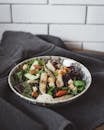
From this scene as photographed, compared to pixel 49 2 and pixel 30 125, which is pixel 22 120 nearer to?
pixel 30 125

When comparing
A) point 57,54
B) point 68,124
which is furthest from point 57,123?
point 57,54

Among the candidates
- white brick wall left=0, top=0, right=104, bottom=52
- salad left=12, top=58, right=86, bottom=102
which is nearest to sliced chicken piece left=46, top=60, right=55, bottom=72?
salad left=12, top=58, right=86, bottom=102

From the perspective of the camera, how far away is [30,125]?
563 millimetres

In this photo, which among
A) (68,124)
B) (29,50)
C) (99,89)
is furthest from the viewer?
(29,50)

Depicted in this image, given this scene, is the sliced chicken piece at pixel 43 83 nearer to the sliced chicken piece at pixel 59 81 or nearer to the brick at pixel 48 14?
the sliced chicken piece at pixel 59 81

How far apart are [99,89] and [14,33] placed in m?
0.32

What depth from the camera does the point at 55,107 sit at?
0.62 metres

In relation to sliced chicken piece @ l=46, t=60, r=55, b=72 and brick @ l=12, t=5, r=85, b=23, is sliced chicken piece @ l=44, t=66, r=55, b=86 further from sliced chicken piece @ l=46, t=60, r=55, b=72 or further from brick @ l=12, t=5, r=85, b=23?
brick @ l=12, t=5, r=85, b=23

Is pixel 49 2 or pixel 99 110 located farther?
pixel 49 2

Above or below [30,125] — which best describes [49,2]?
above

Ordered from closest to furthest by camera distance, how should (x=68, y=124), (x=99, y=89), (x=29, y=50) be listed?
(x=68, y=124), (x=99, y=89), (x=29, y=50)

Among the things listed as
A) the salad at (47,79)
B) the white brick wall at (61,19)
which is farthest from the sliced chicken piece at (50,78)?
the white brick wall at (61,19)

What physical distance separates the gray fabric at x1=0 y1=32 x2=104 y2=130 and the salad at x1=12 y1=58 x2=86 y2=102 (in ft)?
0.07

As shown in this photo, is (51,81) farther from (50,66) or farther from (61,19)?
(61,19)
